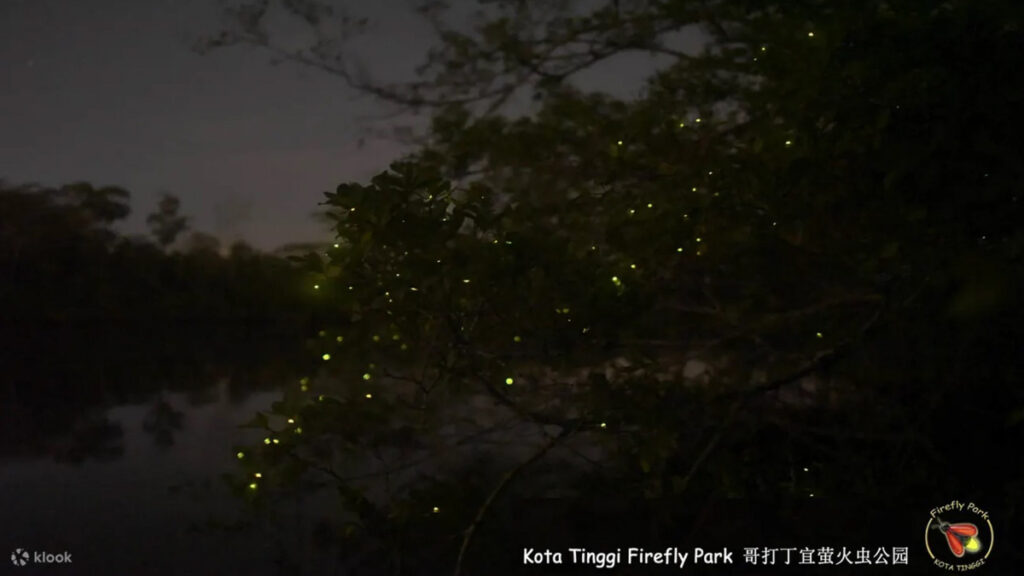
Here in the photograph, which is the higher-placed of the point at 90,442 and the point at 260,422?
the point at 90,442

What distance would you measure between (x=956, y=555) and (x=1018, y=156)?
2097mm

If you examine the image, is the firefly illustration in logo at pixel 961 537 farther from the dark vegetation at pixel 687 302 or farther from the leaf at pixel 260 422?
the leaf at pixel 260 422

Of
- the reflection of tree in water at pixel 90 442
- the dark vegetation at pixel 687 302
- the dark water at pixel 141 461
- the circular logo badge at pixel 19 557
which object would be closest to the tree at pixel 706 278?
the dark vegetation at pixel 687 302

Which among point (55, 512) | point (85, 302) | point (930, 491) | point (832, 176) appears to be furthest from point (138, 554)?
point (85, 302)

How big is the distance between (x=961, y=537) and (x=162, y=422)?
6.03m

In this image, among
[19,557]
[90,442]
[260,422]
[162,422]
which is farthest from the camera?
[162,422]

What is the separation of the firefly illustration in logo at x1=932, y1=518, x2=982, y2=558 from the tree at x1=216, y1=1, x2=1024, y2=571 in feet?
1.05

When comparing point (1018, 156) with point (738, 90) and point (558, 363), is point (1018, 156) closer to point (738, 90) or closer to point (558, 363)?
point (558, 363)

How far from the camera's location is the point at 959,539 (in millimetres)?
4277

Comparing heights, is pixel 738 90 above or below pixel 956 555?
above

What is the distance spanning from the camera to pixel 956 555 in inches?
168

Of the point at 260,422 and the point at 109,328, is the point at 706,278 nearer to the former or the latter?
the point at 260,422

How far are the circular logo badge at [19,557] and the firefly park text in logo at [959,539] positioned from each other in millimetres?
4549

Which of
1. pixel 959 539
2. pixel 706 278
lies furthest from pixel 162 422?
pixel 959 539
